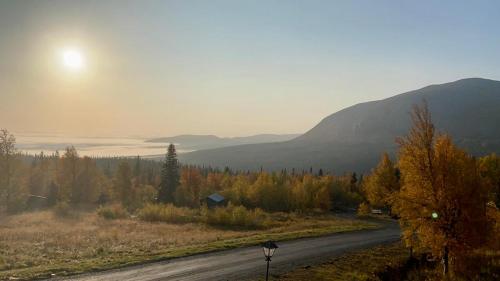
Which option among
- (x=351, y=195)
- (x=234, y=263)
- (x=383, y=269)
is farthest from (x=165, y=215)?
(x=351, y=195)

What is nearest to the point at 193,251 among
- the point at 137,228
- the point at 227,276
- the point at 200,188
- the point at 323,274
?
the point at 227,276

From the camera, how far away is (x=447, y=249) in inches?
893

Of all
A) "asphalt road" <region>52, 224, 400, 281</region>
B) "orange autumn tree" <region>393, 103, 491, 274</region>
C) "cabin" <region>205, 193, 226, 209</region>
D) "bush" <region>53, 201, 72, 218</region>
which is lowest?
"cabin" <region>205, 193, 226, 209</region>

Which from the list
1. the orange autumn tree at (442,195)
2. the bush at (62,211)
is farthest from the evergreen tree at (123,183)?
the orange autumn tree at (442,195)

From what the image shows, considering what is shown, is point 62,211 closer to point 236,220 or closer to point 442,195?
point 236,220

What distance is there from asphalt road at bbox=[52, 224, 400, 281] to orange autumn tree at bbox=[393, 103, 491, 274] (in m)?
9.92

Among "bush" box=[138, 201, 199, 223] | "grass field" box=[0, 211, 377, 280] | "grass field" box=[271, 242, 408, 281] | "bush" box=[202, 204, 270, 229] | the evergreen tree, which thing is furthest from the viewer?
the evergreen tree

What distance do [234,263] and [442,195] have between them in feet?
47.1

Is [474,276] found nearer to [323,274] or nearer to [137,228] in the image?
[323,274]

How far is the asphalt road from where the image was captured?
24.3 m

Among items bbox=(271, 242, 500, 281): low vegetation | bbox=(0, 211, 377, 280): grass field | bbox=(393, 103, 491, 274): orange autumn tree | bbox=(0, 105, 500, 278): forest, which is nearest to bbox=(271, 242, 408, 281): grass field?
bbox=(271, 242, 500, 281): low vegetation

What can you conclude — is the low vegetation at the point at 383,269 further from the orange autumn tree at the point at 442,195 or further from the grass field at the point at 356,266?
the orange autumn tree at the point at 442,195

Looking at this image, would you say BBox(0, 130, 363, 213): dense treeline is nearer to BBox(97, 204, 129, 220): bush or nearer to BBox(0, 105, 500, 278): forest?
BBox(0, 105, 500, 278): forest

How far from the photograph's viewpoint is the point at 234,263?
95.0 feet
